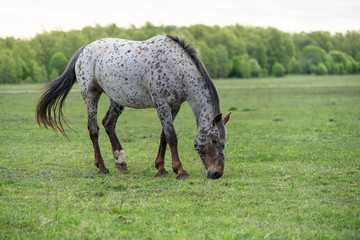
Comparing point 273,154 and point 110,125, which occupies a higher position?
point 110,125

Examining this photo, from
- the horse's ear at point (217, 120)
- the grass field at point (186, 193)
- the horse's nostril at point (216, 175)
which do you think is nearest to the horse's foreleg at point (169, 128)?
the grass field at point (186, 193)

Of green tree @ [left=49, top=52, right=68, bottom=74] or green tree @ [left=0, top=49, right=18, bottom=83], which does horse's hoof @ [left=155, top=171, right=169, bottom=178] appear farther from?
green tree @ [left=49, top=52, right=68, bottom=74]

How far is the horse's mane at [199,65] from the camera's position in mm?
7391

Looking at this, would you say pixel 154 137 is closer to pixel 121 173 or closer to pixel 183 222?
pixel 121 173

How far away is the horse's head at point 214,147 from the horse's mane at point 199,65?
0.98 ft

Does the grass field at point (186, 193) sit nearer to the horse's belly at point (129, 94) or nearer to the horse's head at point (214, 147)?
the horse's head at point (214, 147)

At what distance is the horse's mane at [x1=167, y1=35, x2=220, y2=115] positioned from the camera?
24.2 ft

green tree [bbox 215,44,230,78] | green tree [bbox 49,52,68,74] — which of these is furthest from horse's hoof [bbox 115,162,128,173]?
green tree [bbox 215,44,230,78]

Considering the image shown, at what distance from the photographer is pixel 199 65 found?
750cm

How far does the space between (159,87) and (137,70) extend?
63cm

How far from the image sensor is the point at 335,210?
536 centimetres

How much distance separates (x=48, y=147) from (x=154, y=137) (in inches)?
126

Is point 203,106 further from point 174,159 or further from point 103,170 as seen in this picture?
point 103,170

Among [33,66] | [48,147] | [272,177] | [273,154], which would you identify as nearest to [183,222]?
[272,177]
